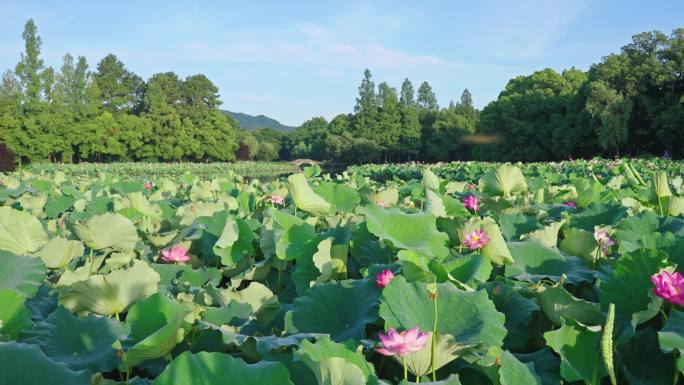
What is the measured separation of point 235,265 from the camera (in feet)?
5.44

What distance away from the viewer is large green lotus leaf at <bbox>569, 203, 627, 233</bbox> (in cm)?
178

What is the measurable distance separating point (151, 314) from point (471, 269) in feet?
2.11

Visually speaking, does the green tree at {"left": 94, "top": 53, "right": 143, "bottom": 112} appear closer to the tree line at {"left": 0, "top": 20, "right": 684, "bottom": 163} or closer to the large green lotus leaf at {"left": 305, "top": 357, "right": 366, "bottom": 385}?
the tree line at {"left": 0, "top": 20, "right": 684, "bottom": 163}

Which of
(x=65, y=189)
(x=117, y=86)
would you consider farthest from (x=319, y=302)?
(x=117, y=86)

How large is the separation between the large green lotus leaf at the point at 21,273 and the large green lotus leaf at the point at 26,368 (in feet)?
1.81

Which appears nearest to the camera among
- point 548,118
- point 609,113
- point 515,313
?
point 515,313

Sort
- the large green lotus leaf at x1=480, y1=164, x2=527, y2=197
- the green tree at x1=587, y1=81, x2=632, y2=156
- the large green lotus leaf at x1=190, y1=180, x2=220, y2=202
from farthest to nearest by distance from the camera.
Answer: the green tree at x1=587, y1=81, x2=632, y2=156, the large green lotus leaf at x1=190, y1=180, x2=220, y2=202, the large green lotus leaf at x1=480, y1=164, x2=527, y2=197

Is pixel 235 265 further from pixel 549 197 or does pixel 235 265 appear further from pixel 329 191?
pixel 549 197

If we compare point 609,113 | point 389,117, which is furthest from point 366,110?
point 609,113

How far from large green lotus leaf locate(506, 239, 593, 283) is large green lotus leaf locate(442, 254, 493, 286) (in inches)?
5.8

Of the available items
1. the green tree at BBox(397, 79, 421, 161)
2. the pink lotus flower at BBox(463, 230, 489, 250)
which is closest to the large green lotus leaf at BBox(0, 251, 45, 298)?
the pink lotus flower at BBox(463, 230, 489, 250)

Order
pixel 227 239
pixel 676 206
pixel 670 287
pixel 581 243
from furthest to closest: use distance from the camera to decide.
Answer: pixel 676 206, pixel 227 239, pixel 581 243, pixel 670 287

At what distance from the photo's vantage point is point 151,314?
945 mm

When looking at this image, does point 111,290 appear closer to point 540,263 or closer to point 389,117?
point 540,263
